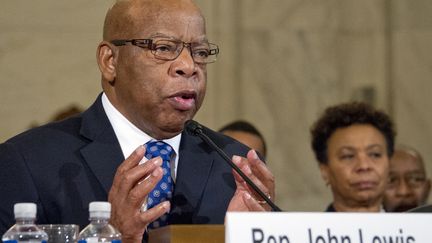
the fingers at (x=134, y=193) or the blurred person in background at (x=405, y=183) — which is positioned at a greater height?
the fingers at (x=134, y=193)

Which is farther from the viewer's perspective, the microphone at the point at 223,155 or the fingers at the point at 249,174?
the fingers at the point at 249,174

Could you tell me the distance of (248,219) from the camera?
2.60 metres

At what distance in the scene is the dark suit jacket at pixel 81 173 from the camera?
3.47 m

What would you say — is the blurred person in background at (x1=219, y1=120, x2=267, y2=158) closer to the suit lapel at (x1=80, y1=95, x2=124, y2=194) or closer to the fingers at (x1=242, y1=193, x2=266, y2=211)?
the suit lapel at (x1=80, y1=95, x2=124, y2=194)

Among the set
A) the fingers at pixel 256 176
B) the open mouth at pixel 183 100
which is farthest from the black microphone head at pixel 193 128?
the open mouth at pixel 183 100

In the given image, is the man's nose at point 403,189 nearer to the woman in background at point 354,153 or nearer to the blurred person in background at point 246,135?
the woman in background at point 354,153

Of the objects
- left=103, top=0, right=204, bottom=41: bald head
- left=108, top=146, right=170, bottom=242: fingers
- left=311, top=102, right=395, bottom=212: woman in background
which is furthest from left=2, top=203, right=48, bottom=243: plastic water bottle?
left=311, top=102, right=395, bottom=212: woman in background

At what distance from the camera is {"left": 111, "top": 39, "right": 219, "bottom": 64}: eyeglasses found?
364 centimetres

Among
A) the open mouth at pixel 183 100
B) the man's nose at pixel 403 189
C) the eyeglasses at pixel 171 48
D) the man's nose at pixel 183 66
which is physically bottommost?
the man's nose at pixel 403 189

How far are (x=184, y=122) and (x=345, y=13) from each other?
3.66 meters

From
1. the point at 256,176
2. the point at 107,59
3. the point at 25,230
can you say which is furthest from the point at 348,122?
the point at 25,230

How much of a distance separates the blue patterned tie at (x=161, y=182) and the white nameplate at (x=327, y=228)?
3.19 feet

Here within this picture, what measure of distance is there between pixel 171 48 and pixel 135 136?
0.35 metres

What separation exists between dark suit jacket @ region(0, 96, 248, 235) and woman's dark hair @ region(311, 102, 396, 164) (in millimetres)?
1958
